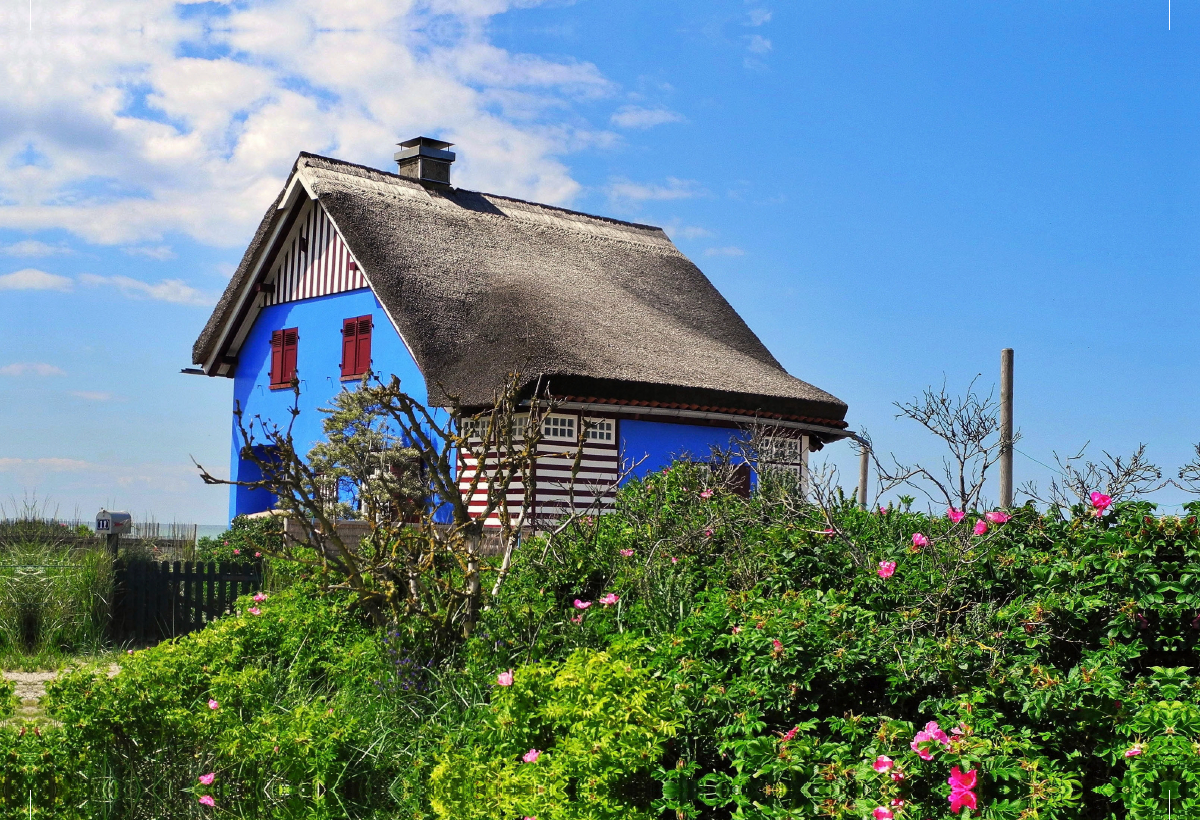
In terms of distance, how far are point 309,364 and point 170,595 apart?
10021mm

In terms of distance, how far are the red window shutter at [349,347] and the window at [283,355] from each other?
1.73 metres

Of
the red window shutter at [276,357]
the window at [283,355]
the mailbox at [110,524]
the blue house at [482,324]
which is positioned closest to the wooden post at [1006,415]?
the blue house at [482,324]

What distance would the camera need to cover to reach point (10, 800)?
5188 millimetres

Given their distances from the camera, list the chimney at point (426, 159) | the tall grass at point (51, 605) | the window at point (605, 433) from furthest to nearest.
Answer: the chimney at point (426, 159) → the window at point (605, 433) → the tall grass at point (51, 605)

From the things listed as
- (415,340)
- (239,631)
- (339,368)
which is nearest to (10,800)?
(239,631)

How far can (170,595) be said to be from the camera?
12.2 m

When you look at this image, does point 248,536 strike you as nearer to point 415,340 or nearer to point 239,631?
point 415,340

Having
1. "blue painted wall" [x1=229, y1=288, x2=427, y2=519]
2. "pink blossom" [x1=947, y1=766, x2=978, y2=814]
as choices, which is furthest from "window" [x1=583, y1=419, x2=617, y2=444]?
"pink blossom" [x1=947, y1=766, x2=978, y2=814]

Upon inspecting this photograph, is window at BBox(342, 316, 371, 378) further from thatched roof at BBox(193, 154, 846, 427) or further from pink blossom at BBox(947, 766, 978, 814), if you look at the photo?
pink blossom at BBox(947, 766, 978, 814)

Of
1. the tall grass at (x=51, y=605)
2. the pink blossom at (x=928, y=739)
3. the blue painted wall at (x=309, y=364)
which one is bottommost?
the tall grass at (x=51, y=605)

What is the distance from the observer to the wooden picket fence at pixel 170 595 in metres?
11.9

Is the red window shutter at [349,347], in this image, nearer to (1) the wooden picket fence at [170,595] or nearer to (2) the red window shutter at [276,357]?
(2) the red window shutter at [276,357]

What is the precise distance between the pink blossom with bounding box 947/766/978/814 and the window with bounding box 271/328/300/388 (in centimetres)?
1985

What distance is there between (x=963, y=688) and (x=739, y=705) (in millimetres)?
868
